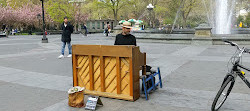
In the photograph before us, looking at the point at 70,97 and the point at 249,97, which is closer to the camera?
the point at 70,97

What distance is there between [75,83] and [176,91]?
92.9 inches

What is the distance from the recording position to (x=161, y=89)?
19.2ft

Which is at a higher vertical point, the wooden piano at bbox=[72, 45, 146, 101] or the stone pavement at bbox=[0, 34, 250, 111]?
the wooden piano at bbox=[72, 45, 146, 101]

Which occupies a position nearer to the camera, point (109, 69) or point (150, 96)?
point (109, 69)

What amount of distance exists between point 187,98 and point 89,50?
2.32 meters

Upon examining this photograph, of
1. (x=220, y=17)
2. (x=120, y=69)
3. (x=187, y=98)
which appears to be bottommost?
(x=187, y=98)

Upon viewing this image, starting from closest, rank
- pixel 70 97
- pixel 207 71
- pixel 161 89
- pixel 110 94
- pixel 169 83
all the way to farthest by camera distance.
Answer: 1. pixel 70 97
2. pixel 110 94
3. pixel 161 89
4. pixel 169 83
5. pixel 207 71

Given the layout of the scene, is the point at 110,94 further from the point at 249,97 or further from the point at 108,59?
the point at 249,97

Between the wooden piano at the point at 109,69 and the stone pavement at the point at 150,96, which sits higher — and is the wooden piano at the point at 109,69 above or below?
above

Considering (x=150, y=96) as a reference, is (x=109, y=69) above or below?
above

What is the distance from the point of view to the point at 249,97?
510 centimetres

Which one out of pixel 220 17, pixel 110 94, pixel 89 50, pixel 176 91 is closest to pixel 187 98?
pixel 176 91

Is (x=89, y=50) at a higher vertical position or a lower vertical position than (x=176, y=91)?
higher

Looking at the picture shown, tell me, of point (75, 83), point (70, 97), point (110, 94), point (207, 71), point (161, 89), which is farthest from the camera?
point (207, 71)
